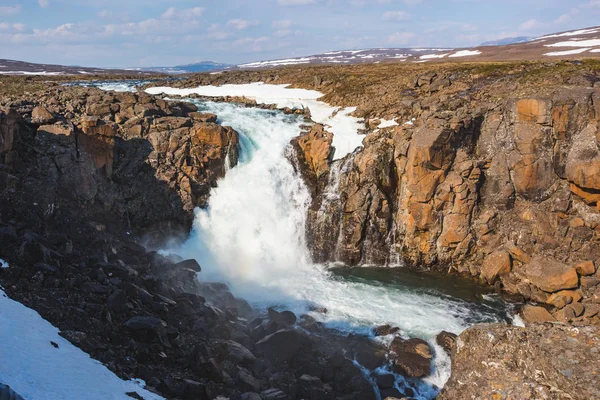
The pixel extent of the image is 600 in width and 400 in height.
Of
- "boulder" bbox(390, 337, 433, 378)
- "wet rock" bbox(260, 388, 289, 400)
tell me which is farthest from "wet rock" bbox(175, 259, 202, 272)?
"boulder" bbox(390, 337, 433, 378)

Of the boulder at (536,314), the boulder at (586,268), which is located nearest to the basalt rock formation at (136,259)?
the boulder at (536,314)

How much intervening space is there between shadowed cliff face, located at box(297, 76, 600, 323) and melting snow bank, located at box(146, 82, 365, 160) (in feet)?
5.15

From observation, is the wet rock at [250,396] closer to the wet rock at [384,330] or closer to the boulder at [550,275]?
the wet rock at [384,330]

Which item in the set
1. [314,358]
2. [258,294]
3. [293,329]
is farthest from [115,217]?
[314,358]

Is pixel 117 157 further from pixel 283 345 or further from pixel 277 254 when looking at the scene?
pixel 283 345

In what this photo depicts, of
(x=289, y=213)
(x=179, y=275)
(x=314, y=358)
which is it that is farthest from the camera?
(x=289, y=213)

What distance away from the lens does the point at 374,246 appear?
27.8 metres

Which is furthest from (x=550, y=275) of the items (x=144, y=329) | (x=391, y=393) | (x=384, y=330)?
(x=144, y=329)

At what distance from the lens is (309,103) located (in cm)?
4209

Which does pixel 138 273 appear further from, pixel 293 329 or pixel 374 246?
pixel 374 246

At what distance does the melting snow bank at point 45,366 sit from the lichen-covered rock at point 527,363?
7702 millimetres

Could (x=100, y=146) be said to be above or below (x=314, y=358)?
above

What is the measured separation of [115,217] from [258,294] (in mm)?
10600

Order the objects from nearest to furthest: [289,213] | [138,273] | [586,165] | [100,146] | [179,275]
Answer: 1. [138,273]
2. [179,275]
3. [586,165]
4. [100,146]
5. [289,213]
